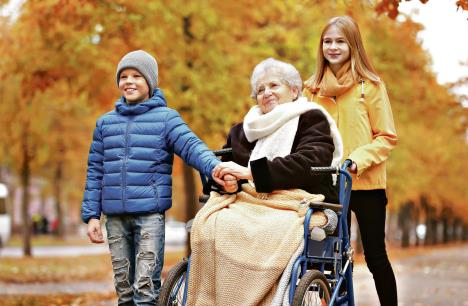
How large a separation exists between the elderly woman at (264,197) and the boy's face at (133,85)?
0.65 meters

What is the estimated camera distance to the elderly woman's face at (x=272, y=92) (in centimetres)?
540

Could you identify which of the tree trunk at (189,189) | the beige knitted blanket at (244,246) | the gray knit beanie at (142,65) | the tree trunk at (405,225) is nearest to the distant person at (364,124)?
the beige knitted blanket at (244,246)

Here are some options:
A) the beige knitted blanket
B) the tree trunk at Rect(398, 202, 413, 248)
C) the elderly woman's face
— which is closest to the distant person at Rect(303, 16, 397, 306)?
the elderly woman's face

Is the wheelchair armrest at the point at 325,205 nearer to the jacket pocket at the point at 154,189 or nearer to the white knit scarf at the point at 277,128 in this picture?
the white knit scarf at the point at 277,128

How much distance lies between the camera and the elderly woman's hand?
5.19 meters

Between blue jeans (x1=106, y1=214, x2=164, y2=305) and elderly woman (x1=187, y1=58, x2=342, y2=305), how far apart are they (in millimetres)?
473

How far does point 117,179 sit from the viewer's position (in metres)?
5.63

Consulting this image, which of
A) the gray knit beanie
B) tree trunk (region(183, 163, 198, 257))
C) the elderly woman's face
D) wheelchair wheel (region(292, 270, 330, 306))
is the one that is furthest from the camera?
tree trunk (region(183, 163, 198, 257))

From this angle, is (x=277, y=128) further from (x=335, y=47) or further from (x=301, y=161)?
(x=335, y=47)

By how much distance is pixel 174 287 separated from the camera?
535 centimetres

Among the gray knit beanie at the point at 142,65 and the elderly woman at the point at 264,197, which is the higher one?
the gray knit beanie at the point at 142,65

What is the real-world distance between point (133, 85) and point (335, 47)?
129cm

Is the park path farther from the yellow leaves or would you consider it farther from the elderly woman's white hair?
the elderly woman's white hair

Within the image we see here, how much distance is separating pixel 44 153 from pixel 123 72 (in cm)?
1749
